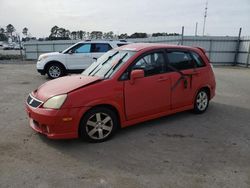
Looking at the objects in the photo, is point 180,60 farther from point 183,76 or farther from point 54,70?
point 54,70

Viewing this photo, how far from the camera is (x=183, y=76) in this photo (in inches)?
207

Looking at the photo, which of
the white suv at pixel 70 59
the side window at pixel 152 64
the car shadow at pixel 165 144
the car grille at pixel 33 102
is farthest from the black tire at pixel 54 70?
the side window at pixel 152 64

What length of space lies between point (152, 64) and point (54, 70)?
7639 mm

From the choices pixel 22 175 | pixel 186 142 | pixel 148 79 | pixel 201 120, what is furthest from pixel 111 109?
pixel 201 120

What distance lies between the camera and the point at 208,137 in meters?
4.50

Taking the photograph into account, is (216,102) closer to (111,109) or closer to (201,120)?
(201,120)

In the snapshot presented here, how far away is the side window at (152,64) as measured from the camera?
4661 mm

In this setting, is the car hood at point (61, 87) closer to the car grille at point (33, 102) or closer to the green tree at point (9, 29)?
the car grille at point (33, 102)

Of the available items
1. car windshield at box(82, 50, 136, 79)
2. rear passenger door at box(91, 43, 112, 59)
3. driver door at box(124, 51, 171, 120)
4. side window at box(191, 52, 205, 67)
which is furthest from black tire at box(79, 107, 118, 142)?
rear passenger door at box(91, 43, 112, 59)

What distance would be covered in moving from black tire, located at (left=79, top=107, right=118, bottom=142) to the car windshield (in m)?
0.69

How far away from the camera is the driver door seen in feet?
14.7

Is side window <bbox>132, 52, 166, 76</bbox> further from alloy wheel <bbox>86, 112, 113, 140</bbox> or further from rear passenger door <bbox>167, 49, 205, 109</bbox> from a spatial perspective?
alloy wheel <bbox>86, 112, 113, 140</bbox>

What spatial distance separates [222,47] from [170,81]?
54.4 ft

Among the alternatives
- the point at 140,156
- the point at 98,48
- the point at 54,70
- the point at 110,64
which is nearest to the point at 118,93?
the point at 110,64
